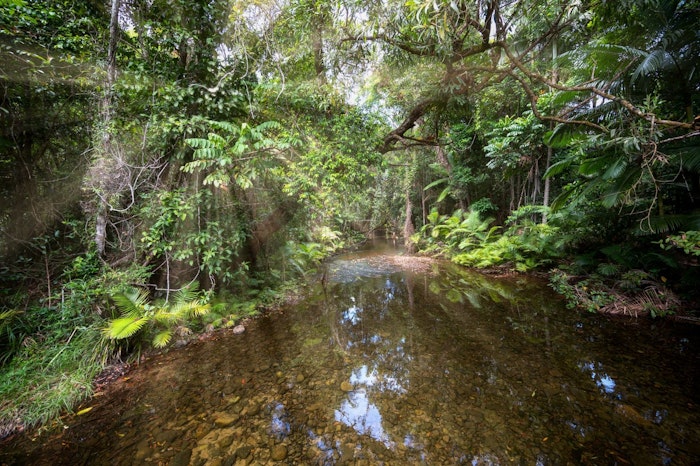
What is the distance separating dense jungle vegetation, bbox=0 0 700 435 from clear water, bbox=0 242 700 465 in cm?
79

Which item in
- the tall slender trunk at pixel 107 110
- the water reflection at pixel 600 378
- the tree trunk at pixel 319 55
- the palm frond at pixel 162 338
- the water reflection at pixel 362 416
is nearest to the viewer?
the water reflection at pixel 362 416

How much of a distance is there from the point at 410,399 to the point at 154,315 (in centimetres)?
386

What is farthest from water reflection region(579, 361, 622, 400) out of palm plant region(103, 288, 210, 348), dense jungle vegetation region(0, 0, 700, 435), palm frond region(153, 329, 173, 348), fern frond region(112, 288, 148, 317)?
fern frond region(112, 288, 148, 317)

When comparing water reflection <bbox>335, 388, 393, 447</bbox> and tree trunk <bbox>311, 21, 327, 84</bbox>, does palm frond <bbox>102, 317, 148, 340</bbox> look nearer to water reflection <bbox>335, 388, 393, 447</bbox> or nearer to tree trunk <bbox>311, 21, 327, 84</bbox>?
water reflection <bbox>335, 388, 393, 447</bbox>

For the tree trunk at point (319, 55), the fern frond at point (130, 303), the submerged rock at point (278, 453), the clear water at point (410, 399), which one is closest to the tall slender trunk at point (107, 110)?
the fern frond at point (130, 303)

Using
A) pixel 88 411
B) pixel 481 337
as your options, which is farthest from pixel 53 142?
pixel 481 337

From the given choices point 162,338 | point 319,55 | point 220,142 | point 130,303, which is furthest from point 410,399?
point 319,55

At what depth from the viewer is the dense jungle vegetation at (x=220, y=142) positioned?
140 inches

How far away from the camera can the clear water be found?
2.21 metres

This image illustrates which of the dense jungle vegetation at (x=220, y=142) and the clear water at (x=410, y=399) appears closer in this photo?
the clear water at (x=410, y=399)

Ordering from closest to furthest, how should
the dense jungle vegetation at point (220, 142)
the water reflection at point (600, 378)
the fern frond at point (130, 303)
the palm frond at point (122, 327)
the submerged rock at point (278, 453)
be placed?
the submerged rock at point (278, 453) → the water reflection at point (600, 378) → the palm frond at point (122, 327) → the dense jungle vegetation at point (220, 142) → the fern frond at point (130, 303)

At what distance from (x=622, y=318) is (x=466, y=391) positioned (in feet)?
12.3

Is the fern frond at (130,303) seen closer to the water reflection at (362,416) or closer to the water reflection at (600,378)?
the water reflection at (362,416)

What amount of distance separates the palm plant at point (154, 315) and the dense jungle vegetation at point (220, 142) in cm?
3
